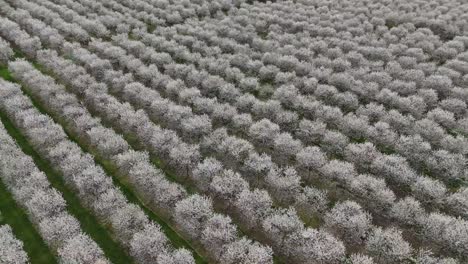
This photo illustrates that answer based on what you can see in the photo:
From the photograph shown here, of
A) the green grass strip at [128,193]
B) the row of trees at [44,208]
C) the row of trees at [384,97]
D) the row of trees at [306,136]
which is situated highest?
the row of trees at [384,97]

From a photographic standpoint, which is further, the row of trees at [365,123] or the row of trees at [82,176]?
the row of trees at [365,123]

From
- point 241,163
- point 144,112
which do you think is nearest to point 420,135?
point 241,163

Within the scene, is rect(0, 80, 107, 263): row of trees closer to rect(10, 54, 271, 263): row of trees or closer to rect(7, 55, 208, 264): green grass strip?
rect(10, 54, 271, 263): row of trees

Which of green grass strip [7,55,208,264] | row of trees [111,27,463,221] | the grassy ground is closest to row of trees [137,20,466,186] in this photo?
row of trees [111,27,463,221]

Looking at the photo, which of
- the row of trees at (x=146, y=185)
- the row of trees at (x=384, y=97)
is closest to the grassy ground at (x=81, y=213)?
the row of trees at (x=146, y=185)

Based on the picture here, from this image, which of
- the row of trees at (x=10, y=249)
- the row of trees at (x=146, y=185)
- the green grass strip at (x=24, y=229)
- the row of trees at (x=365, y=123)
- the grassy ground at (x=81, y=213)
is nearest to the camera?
the row of trees at (x=10, y=249)

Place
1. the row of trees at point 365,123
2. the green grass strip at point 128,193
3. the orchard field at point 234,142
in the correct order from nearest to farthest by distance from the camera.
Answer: the orchard field at point 234,142 < the green grass strip at point 128,193 < the row of trees at point 365,123

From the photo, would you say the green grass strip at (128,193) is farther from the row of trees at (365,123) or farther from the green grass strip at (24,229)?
the row of trees at (365,123)
